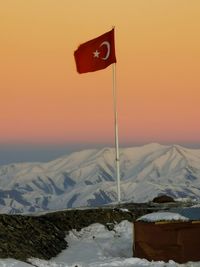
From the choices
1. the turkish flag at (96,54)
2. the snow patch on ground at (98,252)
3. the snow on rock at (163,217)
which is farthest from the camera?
the turkish flag at (96,54)

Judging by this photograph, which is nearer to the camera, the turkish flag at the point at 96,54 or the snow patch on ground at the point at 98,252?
the snow patch on ground at the point at 98,252

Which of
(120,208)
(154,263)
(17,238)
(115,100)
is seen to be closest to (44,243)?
(17,238)

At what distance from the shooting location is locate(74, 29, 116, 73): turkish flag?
42469 millimetres

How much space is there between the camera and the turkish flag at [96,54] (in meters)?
42.5

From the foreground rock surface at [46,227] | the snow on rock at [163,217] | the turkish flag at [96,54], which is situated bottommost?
the foreground rock surface at [46,227]

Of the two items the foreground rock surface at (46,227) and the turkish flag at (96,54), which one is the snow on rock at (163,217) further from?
the turkish flag at (96,54)

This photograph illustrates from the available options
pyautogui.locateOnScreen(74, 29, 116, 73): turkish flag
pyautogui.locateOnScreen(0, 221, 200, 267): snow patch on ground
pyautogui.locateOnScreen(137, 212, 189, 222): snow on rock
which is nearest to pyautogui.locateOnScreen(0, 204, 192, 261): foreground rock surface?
pyautogui.locateOnScreen(0, 221, 200, 267): snow patch on ground

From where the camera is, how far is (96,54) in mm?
42812

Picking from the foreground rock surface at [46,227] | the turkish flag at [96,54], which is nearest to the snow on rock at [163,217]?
the foreground rock surface at [46,227]

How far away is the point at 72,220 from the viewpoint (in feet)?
125

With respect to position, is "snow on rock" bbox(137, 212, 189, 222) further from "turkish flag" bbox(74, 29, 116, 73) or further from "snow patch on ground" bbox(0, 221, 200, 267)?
"turkish flag" bbox(74, 29, 116, 73)

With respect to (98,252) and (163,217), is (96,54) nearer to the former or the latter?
(98,252)

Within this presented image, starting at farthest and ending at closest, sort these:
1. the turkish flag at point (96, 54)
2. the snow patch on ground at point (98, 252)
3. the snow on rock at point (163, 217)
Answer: the turkish flag at point (96, 54) < the snow on rock at point (163, 217) < the snow patch on ground at point (98, 252)

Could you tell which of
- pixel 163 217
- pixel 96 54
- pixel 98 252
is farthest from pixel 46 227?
pixel 96 54
